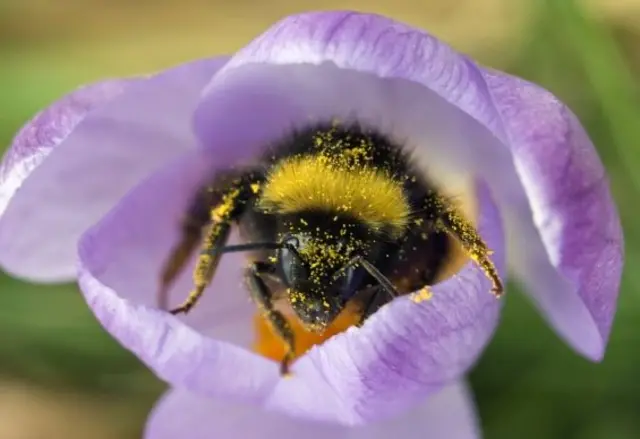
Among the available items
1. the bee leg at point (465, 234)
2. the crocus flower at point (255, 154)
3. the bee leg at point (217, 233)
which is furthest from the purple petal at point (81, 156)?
the bee leg at point (465, 234)

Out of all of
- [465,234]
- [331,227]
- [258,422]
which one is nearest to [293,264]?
[331,227]

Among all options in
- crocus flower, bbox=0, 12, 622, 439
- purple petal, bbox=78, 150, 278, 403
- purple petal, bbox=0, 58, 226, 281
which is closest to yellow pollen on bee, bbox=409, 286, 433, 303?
crocus flower, bbox=0, 12, 622, 439

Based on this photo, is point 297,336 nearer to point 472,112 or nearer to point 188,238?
point 188,238

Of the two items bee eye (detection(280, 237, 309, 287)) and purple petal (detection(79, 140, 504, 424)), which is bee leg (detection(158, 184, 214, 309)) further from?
bee eye (detection(280, 237, 309, 287))

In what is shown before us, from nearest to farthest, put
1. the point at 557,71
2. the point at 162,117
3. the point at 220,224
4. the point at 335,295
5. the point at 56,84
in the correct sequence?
1. the point at 335,295
2. the point at 220,224
3. the point at 162,117
4. the point at 557,71
5. the point at 56,84

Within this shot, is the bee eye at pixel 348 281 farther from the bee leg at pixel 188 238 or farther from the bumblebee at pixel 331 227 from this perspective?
the bee leg at pixel 188 238

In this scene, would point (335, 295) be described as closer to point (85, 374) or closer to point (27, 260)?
point (27, 260)

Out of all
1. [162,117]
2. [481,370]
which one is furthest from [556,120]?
[481,370]
